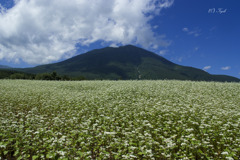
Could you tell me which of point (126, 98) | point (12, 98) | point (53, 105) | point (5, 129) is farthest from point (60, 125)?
point (12, 98)

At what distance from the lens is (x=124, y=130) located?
9227 mm

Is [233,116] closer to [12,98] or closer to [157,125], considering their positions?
[157,125]

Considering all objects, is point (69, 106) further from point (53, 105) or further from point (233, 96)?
point (233, 96)

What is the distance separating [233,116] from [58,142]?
36.0ft

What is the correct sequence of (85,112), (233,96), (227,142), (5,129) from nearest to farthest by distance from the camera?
1. (227,142)
2. (5,129)
3. (85,112)
4. (233,96)

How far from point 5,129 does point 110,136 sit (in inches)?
243

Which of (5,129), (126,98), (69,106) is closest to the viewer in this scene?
(5,129)

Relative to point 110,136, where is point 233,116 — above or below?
above

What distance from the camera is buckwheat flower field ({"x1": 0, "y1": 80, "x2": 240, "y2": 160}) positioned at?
23.2 feet

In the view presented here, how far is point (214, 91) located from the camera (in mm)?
21359

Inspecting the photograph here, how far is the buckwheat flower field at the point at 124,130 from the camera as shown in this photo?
23.2 feet

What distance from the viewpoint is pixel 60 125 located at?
10.7 metres

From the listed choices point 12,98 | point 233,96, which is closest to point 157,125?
point 233,96

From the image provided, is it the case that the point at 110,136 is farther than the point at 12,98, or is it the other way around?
the point at 12,98
